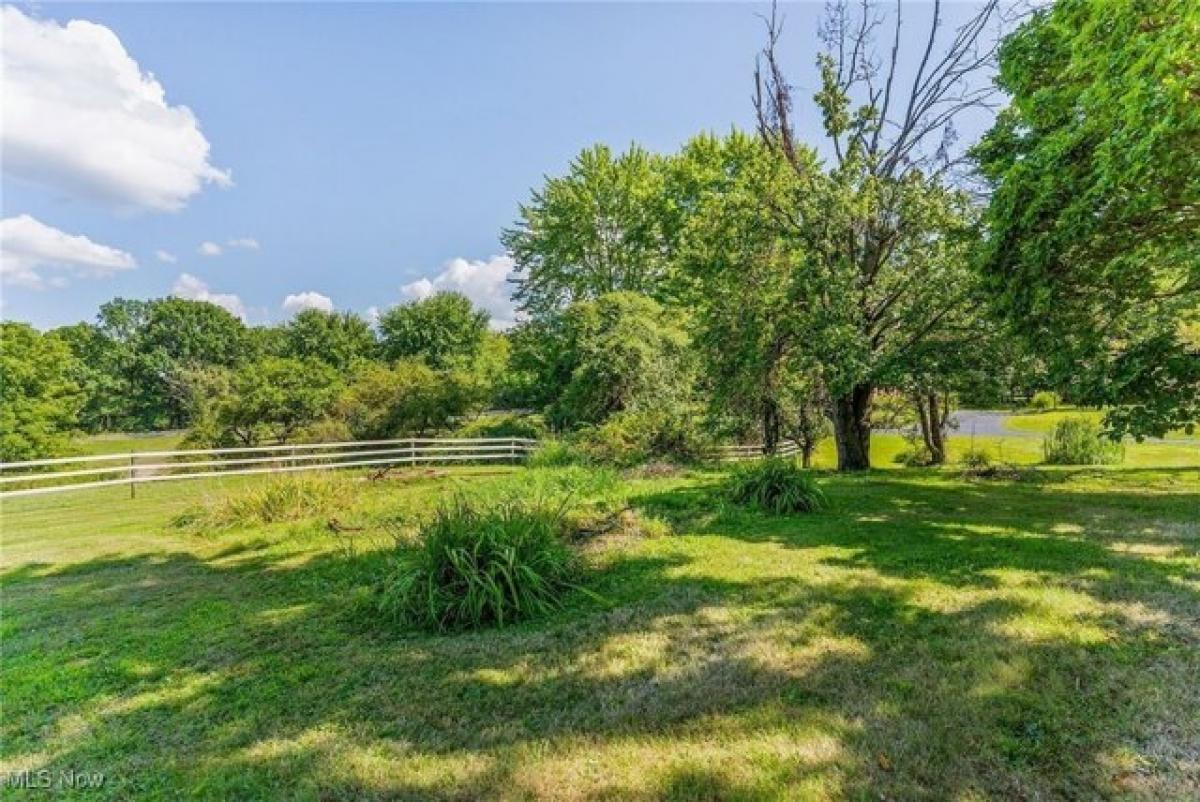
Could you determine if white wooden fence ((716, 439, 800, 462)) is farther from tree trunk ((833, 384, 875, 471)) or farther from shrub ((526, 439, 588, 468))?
shrub ((526, 439, 588, 468))

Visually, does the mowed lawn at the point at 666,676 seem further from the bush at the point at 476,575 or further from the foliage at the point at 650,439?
the foliage at the point at 650,439

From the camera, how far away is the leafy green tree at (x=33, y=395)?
21344 mm

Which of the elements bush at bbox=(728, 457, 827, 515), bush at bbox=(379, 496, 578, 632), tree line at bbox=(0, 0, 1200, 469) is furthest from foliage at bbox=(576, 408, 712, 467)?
bush at bbox=(379, 496, 578, 632)

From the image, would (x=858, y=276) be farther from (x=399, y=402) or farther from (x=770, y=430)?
(x=399, y=402)

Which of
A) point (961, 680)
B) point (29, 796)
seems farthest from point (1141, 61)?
point (29, 796)

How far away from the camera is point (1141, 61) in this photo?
12.8 ft

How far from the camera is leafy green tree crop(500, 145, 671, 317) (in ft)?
78.3

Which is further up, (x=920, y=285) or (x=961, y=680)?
(x=920, y=285)

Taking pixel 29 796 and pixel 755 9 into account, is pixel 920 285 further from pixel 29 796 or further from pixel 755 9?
pixel 29 796

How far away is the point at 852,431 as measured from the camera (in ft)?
37.2

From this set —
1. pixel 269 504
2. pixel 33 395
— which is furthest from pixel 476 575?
pixel 33 395

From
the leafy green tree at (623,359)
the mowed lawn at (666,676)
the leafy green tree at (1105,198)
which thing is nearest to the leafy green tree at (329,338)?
the leafy green tree at (623,359)

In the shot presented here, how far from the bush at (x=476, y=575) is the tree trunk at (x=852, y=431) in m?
8.21

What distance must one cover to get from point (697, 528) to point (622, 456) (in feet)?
20.4
